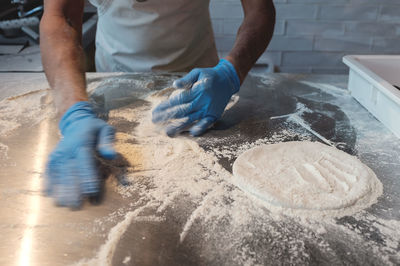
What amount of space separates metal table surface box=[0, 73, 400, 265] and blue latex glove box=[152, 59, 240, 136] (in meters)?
0.06

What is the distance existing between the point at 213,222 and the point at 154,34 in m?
1.13

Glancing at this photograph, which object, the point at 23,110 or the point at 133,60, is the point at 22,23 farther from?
the point at 23,110

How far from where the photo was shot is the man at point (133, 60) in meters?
0.88

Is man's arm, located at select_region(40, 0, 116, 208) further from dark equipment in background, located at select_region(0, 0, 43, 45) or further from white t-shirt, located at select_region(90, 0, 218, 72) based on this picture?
dark equipment in background, located at select_region(0, 0, 43, 45)

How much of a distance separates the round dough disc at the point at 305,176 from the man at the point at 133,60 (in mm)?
264

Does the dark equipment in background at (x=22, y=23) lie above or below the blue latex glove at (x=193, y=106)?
above

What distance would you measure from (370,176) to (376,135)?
29cm

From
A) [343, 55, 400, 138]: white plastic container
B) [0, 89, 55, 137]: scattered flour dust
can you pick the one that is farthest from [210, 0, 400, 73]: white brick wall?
[0, 89, 55, 137]: scattered flour dust

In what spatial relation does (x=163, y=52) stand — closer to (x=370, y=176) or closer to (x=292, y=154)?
(x=292, y=154)

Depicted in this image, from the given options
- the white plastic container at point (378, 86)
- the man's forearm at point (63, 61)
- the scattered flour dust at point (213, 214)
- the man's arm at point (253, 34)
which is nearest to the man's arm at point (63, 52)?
the man's forearm at point (63, 61)

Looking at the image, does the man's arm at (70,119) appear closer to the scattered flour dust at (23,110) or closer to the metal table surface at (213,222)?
the metal table surface at (213,222)

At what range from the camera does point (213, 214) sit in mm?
751

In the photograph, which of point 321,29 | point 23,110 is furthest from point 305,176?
point 321,29

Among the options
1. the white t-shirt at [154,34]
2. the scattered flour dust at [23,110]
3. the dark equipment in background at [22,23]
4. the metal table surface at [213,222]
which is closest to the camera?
the metal table surface at [213,222]
